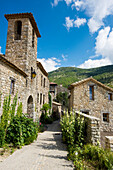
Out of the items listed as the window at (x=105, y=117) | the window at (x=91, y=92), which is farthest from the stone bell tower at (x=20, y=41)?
the window at (x=105, y=117)

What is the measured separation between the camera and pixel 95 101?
13258mm

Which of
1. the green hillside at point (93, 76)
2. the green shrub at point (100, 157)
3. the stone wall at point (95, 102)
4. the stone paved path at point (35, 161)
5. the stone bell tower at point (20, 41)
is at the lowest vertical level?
the stone paved path at point (35, 161)

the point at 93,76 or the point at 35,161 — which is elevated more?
the point at 93,76

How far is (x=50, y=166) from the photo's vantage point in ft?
12.0

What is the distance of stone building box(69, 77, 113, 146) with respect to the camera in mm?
12859

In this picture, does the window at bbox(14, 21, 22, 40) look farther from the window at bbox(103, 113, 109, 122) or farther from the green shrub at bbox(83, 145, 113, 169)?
the window at bbox(103, 113, 109, 122)

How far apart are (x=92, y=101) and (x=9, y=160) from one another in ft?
35.9

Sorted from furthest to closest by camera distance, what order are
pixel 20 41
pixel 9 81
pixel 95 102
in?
pixel 95 102
pixel 20 41
pixel 9 81

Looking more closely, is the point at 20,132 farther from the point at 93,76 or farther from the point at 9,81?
the point at 93,76

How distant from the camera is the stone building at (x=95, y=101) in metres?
12.9

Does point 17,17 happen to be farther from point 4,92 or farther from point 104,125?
point 104,125

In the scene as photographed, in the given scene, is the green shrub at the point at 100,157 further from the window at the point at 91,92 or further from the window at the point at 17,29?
the window at the point at 17,29

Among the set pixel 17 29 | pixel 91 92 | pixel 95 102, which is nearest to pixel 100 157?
pixel 95 102

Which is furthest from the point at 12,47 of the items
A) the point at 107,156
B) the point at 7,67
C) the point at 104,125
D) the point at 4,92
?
the point at 104,125
